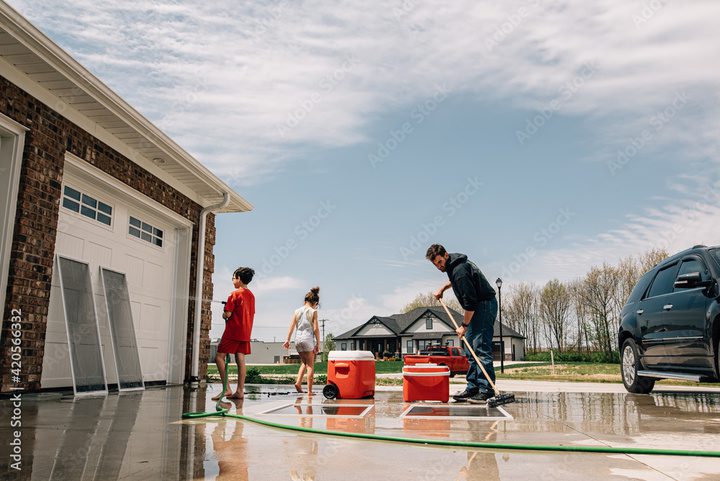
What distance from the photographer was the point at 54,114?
7859mm

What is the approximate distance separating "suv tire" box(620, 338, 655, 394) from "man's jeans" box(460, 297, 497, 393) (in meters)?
3.06

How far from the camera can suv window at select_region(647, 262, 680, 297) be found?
8219 mm

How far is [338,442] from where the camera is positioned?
4070mm

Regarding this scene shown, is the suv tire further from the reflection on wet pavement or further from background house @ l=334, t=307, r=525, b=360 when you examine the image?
background house @ l=334, t=307, r=525, b=360

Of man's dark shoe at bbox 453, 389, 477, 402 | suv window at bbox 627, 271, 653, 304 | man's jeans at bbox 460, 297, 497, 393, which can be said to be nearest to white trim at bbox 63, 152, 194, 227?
man's jeans at bbox 460, 297, 497, 393

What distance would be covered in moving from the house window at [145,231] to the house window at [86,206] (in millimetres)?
735

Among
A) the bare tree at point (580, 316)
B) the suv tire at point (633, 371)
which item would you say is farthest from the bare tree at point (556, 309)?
the suv tire at point (633, 371)

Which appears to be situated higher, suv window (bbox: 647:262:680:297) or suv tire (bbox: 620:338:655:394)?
suv window (bbox: 647:262:680:297)

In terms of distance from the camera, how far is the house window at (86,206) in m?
8.46

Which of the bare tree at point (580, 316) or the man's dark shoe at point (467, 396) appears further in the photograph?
the bare tree at point (580, 316)

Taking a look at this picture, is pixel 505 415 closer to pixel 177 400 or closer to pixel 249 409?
pixel 249 409

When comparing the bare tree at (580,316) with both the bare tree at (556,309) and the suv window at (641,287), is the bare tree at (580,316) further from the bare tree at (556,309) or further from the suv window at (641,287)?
the suv window at (641,287)

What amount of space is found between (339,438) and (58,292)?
556 centimetres

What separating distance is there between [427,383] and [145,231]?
635cm
